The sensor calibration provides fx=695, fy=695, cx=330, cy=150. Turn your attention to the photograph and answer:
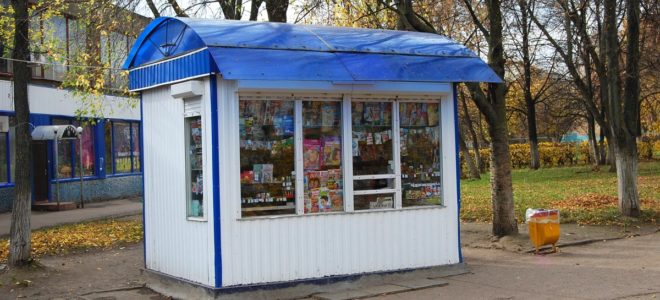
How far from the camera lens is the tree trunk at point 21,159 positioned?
1059cm

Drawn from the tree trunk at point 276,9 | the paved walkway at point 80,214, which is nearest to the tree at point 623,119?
the tree trunk at point 276,9

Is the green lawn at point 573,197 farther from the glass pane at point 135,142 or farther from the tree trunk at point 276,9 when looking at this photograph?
the glass pane at point 135,142

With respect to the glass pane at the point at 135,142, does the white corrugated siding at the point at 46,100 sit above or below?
above

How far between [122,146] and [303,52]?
21.2m

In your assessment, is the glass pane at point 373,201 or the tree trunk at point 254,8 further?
the tree trunk at point 254,8

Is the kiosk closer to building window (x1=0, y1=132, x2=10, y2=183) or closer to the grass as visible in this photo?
the grass

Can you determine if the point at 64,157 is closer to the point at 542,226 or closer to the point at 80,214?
the point at 80,214

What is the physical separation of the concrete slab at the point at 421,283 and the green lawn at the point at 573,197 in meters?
6.77

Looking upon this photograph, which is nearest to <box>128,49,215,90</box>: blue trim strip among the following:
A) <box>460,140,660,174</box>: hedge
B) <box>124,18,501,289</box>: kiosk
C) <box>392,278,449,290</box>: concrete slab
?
<box>124,18,501,289</box>: kiosk

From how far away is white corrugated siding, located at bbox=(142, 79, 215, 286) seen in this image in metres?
8.30

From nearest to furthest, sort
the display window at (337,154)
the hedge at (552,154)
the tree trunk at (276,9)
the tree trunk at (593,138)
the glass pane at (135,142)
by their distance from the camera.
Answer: the display window at (337,154)
the tree trunk at (276,9)
the glass pane at (135,142)
the tree trunk at (593,138)
the hedge at (552,154)

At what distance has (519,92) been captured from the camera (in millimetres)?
44031

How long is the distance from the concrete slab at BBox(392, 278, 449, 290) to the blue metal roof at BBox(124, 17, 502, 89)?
265 centimetres

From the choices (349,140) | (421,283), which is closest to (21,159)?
(349,140)
